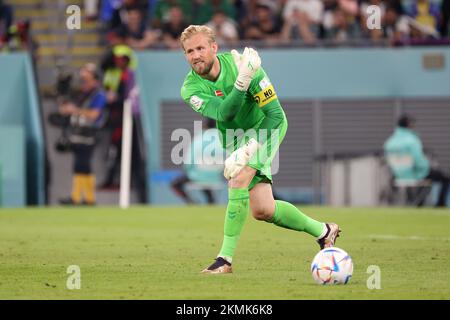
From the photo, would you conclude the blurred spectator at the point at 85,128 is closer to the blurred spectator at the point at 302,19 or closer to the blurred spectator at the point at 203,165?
the blurred spectator at the point at 203,165

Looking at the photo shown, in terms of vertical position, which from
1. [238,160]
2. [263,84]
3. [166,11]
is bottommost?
[238,160]

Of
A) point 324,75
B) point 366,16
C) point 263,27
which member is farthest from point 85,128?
point 366,16

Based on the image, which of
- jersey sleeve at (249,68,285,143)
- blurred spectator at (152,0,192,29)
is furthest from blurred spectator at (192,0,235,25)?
jersey sleeve at (249,68,285,143)

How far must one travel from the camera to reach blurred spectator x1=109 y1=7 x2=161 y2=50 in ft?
86.5

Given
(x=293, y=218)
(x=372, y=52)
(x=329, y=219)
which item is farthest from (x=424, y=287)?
→ (x=372, y=52)

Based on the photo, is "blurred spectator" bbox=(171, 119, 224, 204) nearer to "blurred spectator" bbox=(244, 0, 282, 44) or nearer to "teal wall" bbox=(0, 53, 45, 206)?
"blurred spectator" bbox=(244, 0, 282, 44)

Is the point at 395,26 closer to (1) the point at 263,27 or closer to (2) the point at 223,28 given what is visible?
(1) the point at 263,27

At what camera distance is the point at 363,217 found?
2056 centimetres

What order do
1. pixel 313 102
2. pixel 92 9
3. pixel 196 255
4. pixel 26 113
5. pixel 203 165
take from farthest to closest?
pixel 92 9, pixel 313 102, pixel 26 113, pixel 203 165, pixel 196 255

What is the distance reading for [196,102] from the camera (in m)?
11.1

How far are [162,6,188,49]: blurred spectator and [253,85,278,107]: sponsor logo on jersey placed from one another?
49.7 feet

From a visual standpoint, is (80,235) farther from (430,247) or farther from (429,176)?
(429,176)

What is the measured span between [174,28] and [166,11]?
33.9 inches

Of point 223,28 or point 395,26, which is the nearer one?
point 223,28
